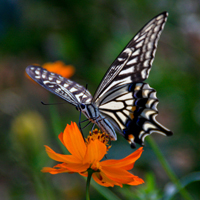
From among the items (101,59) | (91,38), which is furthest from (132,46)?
(91,38)

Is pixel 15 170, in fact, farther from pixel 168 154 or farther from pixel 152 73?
pixel 152 73

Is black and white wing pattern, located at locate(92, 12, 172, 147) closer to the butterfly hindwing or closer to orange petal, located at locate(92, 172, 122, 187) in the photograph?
the butterfly hindwing

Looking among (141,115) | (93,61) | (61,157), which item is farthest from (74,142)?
(93,61)

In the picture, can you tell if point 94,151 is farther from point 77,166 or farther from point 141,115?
point 141,115

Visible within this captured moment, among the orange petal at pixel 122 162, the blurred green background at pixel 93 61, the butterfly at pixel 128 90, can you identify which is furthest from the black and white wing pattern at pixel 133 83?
the blurred green background at pixel 93 61

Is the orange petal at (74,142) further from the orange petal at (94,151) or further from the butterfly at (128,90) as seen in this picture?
the butterfly at (128,90)
